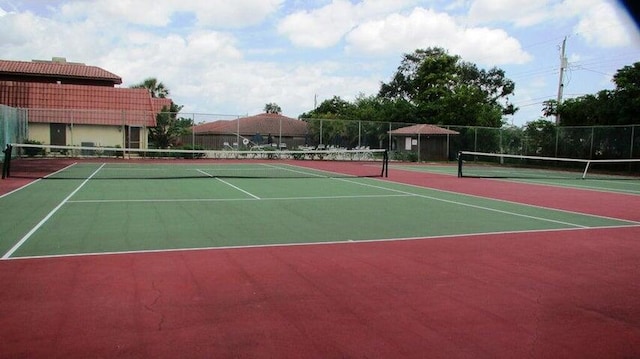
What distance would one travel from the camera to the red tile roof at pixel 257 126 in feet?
119

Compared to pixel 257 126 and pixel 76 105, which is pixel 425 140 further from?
pixel 76 105

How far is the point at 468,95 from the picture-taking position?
46219 mm

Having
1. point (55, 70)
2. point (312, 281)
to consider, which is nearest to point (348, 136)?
point (55, 70)

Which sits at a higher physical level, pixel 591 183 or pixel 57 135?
pixel 57 135

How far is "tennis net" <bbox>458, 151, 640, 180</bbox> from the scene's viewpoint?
88.6ft

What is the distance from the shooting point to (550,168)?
34.0 metres

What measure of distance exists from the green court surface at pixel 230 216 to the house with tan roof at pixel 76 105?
774 inches

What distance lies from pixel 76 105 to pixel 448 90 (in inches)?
1272

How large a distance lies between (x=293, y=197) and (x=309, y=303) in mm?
8890

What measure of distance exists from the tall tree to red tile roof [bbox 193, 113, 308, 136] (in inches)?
417

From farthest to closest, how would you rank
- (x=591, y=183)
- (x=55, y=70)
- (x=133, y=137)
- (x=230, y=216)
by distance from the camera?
(x=55, y=70) → (x=133, y=137) → (x=591, y=183) → (x=230, y=216)

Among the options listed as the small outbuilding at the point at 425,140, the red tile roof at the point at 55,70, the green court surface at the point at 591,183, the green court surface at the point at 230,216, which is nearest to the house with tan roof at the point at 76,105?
the red tile roof at the point at 55,70

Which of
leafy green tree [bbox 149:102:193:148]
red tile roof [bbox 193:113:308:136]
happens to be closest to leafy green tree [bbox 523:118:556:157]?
red tile roof [bbox 193:113:308:136]

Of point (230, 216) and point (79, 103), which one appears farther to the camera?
point (79, 103)
